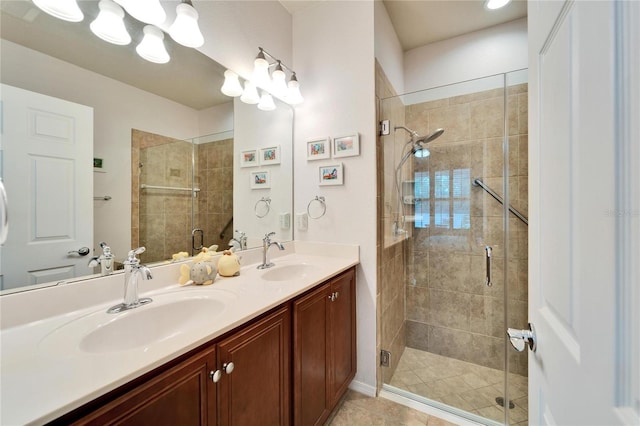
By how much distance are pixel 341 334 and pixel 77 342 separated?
4.10 feet

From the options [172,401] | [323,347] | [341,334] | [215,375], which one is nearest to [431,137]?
[341,334]

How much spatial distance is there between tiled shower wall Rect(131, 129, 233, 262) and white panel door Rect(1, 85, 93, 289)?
0.59 feet

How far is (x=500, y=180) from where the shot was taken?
1.85 meters

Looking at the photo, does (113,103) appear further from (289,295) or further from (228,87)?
(289,295)

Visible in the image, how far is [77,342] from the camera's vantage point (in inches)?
27.7

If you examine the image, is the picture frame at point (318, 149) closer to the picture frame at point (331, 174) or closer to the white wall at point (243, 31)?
the picture frame at point (331, 174)

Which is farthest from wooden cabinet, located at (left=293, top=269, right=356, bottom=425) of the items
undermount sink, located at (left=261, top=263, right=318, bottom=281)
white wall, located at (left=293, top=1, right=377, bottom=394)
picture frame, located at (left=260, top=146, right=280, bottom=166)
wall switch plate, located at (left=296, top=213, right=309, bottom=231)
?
picture frame, located at (left=260, top=146, right=280, bottom=166)

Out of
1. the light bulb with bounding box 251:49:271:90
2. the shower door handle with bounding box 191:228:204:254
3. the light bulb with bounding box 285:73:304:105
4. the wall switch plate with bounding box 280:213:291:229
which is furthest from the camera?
the wall switch plate with bounding box 280:213:291:229

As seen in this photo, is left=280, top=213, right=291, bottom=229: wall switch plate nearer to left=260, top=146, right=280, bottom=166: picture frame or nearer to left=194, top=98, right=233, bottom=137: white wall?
left=260, top=146, right=280, bottom=166: picture frame

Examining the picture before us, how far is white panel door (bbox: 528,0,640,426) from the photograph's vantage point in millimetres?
324

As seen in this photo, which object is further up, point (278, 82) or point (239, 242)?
point (278, 82)

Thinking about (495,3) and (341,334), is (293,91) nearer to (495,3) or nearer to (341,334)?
(495,3)

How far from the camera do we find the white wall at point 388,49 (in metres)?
1.80

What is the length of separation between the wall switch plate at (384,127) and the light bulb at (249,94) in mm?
920
